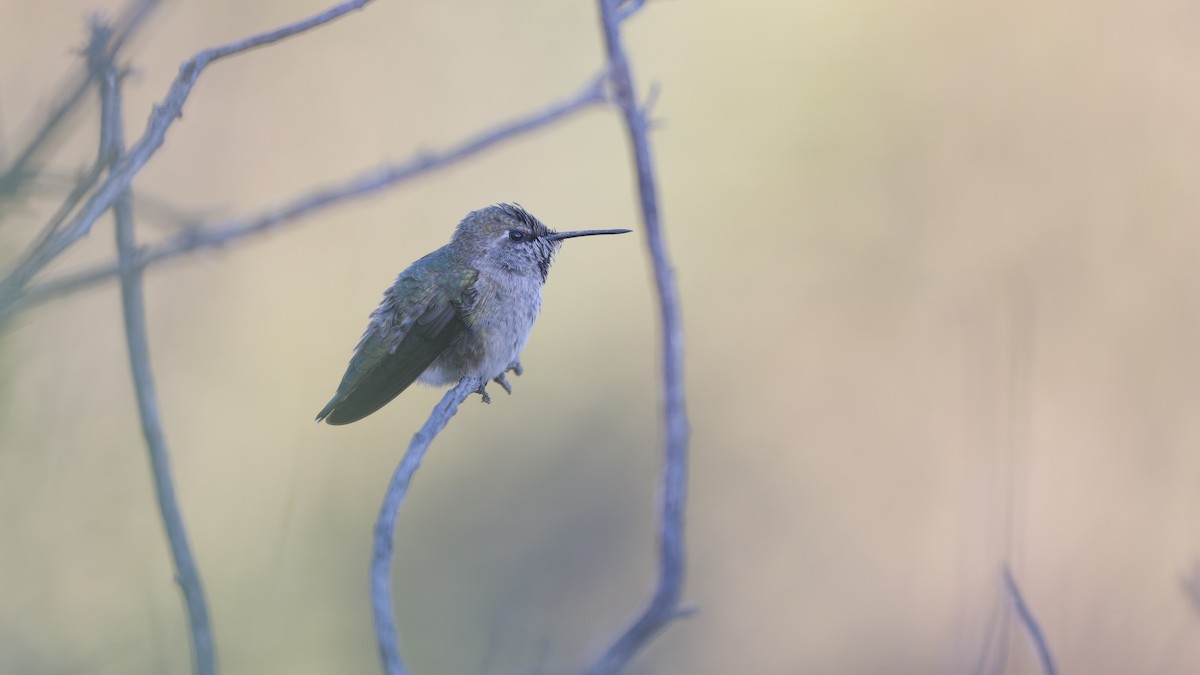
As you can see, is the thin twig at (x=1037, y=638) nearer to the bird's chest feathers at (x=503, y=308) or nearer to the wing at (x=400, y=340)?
the wing at (x=400, y=340)

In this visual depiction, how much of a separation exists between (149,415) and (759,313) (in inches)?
260

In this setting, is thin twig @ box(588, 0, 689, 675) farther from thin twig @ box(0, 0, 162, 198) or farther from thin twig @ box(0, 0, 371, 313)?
thin twig @ box(0, 0, 162, 198)

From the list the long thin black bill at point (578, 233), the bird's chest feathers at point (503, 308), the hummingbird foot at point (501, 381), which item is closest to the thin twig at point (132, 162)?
the long thin black bill at point (578, 233)

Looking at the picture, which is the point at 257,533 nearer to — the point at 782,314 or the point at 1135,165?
the point at 782,314

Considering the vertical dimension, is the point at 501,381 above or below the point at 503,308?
below

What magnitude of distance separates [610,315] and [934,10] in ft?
12.2

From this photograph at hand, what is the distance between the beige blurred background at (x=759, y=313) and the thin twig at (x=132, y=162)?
3423 mm

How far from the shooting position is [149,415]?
4.74 feet

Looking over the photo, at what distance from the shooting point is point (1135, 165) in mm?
7859

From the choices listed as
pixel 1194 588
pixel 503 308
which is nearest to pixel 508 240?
pixel 503 308

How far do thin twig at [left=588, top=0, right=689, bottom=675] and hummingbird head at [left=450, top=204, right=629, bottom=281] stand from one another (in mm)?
1200

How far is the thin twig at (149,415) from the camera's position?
132cm

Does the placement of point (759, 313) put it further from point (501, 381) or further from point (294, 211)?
point (294, 211)

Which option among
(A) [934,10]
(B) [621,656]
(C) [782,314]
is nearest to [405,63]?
(C) [782,314]
